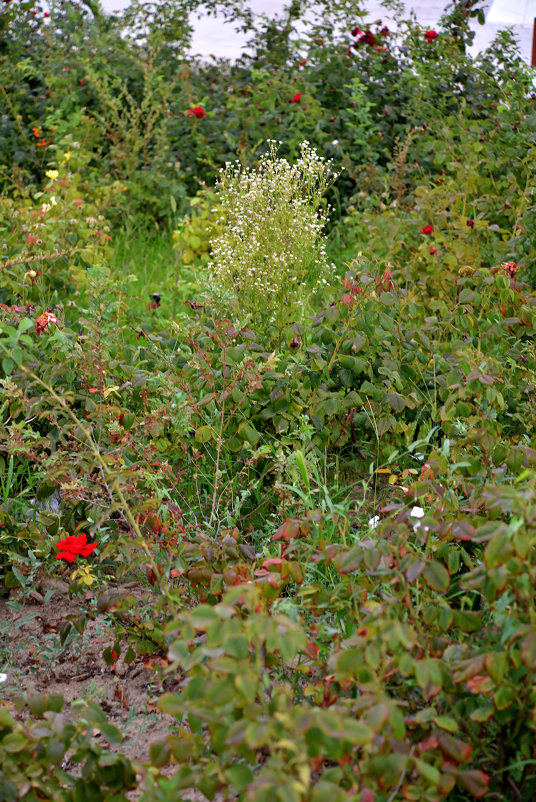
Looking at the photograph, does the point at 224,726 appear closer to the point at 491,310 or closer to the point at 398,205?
the point at 491,310

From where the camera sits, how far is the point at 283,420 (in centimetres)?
305

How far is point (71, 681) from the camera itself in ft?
7.80

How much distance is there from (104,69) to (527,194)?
390cm

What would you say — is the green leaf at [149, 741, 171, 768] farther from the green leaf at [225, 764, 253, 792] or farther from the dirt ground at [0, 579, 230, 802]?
the dirt ground at [0, 579, 230, 802]

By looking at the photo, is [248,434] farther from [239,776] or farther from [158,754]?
[239,776]

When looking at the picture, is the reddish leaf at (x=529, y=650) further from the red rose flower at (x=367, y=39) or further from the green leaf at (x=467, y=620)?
the red rose flower at (x=367, y=39)

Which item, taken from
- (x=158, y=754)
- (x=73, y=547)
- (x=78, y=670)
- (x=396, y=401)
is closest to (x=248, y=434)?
(x=396, y=401)

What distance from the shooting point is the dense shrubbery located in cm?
155

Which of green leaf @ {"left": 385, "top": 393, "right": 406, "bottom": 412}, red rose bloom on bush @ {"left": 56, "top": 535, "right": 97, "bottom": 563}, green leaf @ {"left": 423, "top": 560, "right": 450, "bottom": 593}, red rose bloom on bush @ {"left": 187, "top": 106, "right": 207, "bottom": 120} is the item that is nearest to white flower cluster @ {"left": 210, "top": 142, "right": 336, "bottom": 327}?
green leaf @ {"left": 385, "top": 393, "right": 406, "bottom": 412}

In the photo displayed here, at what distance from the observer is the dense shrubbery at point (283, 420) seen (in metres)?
1.55

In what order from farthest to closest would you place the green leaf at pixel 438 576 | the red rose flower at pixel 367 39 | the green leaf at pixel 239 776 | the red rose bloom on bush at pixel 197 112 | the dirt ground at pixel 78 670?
1. the red rose flower at pixel 367 39
2. the red rose bloom on bush at pixel 197 112
3. the dirt ground at pixel 78 670
4. the green leaf at pixel 438 576
5. the green leaf at pixel 239 776

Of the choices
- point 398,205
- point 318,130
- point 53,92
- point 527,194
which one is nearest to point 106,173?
point 53,92

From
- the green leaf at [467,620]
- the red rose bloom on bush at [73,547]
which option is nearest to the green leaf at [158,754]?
the green leaf at [467,620]

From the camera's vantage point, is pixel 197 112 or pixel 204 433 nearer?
pixel 204 433
